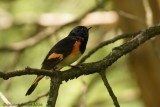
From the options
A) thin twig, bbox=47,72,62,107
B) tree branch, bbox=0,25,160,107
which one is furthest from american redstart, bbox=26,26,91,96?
thin twig, bbox=47,72,62,107

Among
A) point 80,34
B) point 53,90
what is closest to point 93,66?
point 53,90

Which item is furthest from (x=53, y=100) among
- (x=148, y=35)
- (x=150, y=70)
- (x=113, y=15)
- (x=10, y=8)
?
(x=10, y=8)

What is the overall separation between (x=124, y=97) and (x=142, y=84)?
4.00 feet

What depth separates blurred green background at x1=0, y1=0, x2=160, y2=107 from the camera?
4.94 m

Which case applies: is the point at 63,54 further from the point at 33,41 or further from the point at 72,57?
the point at 33,41

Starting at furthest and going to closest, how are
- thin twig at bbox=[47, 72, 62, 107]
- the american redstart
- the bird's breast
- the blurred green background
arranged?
the blurred green background → the bird's breast → the american redstart → thin twig at bbox=[47, 72, 62, 107]

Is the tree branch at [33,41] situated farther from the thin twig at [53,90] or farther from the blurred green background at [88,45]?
the thin twig at [53,90]

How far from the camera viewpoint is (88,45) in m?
6.66

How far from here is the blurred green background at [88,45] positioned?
194 inches

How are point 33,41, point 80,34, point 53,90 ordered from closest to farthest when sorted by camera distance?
point 53,90
point 80,34
point 33,41

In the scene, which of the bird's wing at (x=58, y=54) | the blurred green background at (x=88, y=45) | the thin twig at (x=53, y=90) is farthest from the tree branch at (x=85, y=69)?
the blurred green background at (x=88, y=45)

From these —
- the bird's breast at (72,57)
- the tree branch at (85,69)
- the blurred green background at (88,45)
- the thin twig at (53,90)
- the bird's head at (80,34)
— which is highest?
the blurred green background at (88,45)

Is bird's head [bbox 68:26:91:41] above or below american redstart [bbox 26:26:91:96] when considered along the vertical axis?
above

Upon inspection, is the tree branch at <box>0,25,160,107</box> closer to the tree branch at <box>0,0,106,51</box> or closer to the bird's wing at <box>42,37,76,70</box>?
the bird's wing at <box>42,37,76,70</box>
